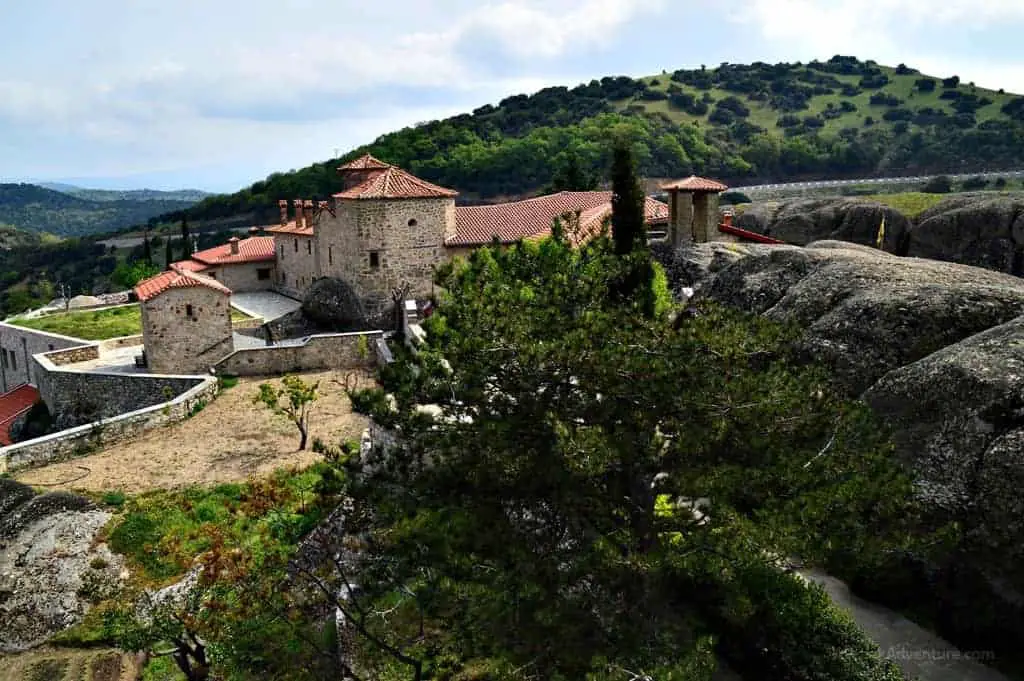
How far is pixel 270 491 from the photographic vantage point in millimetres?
17250

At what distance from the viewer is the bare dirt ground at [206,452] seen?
18344 millimetres

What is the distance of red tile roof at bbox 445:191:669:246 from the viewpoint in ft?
107

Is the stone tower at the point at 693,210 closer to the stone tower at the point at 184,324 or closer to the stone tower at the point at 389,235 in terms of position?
the stone tower at the point at 389,235

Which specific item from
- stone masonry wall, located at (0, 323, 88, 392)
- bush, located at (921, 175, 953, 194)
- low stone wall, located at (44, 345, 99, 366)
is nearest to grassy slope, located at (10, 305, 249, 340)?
stone masonry wall, located at (0, 323, 88, 392)

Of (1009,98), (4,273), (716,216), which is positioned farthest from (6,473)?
(1009,98)

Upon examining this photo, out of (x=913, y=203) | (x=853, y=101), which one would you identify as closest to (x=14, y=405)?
(x=913, y=203)

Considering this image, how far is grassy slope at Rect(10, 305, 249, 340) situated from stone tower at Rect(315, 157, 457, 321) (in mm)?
7519

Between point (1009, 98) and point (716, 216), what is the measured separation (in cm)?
10927

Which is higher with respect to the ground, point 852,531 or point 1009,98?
point 1009,98

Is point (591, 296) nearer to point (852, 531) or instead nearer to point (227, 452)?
point (852, 531)

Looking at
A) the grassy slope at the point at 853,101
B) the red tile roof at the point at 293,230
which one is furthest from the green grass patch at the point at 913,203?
the grassy slope at the point at 853,101

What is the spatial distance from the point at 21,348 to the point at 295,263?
43.0 ft

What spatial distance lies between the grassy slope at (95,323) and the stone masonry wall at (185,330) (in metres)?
8.08

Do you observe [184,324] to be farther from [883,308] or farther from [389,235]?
[883,308]
